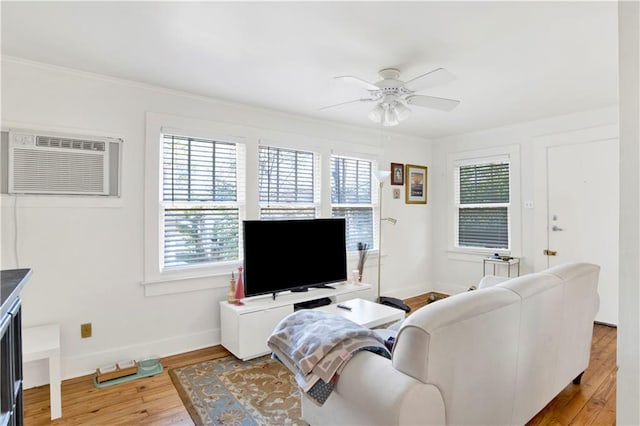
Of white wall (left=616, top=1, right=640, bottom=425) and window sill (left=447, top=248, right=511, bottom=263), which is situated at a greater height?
white wall (left=616, top=1, right=640, bottom=425)

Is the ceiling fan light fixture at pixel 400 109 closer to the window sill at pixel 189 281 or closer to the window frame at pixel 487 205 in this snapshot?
the window sill at pixel 189 281

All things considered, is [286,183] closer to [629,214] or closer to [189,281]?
[189,281]

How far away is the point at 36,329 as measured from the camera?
94.6 inches

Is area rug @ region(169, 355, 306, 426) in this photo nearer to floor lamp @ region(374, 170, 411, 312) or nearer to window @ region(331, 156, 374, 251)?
floor lamp @ region(374, 170, 411, 312)

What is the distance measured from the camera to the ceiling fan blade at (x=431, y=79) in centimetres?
202

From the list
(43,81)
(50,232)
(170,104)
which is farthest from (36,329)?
(170,104)

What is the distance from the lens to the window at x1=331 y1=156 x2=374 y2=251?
4.26m

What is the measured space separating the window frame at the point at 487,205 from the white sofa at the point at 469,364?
8.40 ft

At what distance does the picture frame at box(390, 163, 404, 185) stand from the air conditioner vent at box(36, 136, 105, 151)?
3.40 meters

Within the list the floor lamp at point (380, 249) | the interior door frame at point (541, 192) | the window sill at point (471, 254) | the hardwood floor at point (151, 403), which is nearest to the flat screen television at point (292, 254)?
the floor lamp at point (380, 249)

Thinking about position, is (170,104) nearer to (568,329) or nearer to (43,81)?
(43,81)

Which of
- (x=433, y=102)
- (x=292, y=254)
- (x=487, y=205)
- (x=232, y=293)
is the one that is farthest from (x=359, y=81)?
(x=487, y=205)

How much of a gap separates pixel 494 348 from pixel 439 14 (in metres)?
1.69

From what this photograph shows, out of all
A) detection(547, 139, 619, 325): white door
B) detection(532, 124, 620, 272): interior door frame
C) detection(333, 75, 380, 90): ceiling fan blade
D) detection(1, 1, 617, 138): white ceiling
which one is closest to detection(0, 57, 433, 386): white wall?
detection(1, 1, 617, 138): white ceiling
